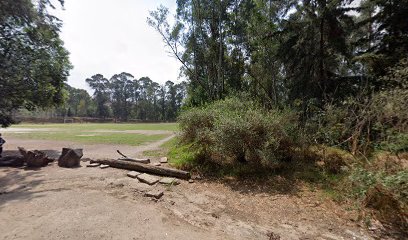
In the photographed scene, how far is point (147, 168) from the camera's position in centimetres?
782

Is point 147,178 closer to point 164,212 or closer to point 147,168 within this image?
point 147,168

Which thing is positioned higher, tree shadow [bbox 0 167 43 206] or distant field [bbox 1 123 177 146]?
distant field [bbox 1 123 177 146]

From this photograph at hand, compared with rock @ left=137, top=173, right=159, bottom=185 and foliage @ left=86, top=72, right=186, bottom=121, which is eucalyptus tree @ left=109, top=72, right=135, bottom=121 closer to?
foliage @ left=86, top=72, right=186, bottom=121

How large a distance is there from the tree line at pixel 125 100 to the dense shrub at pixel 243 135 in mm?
69549

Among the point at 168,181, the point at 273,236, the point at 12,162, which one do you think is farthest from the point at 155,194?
the point at 12,162

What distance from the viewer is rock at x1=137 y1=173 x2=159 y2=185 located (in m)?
6.86

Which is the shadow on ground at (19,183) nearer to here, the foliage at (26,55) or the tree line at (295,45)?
the foliage at (26,55)

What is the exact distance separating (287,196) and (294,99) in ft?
28.9

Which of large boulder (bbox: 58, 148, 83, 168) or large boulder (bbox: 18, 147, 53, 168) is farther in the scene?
large boulder (bbox: 58, 148, 83, 168)

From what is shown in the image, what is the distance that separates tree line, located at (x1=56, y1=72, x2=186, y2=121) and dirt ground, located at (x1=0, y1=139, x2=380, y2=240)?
235 ft

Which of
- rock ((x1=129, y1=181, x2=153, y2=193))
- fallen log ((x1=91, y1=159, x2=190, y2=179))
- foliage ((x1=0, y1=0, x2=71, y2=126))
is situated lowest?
rock ((x1=129, y1=181, x2=153, y2=193))

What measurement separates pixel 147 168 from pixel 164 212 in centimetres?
301

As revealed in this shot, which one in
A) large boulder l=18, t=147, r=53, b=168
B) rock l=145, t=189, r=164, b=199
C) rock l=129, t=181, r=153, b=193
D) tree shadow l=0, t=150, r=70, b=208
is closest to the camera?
tree shadow l=0, t=150, r=70, b=208

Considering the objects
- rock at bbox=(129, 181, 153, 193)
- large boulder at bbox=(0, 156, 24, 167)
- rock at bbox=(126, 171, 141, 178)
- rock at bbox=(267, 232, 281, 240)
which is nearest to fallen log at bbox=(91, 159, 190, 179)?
rock at bbox=(126, 171, 141, 178)
